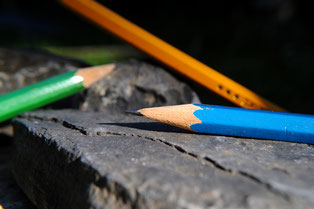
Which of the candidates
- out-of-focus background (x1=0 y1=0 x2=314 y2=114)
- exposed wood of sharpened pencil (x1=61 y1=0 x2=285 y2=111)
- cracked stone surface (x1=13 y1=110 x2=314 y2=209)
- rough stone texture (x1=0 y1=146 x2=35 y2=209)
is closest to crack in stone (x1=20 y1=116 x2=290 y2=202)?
cracked stone surface (x1=13 y1=110 x2=314 y2=209)

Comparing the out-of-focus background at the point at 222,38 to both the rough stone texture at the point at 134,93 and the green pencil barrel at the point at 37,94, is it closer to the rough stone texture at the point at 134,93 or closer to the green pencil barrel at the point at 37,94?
the rough stone texture at the point at 134,93

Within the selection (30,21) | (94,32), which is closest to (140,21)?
(94,32)

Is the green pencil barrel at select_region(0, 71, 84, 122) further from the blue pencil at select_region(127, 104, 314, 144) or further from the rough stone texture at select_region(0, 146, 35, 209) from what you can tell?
the blue pencil at select_region(127, 104, 314, 144)

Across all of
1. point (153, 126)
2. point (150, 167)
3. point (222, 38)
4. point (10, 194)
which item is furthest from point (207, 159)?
point (222, 38)

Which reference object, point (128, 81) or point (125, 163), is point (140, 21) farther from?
point (125, 163)

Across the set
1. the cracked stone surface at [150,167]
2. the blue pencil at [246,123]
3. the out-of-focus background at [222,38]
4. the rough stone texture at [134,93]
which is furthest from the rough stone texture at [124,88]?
the blue pencil at [246,123]

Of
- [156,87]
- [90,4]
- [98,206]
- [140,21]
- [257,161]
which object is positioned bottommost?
[98,206]

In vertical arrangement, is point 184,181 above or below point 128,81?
below
